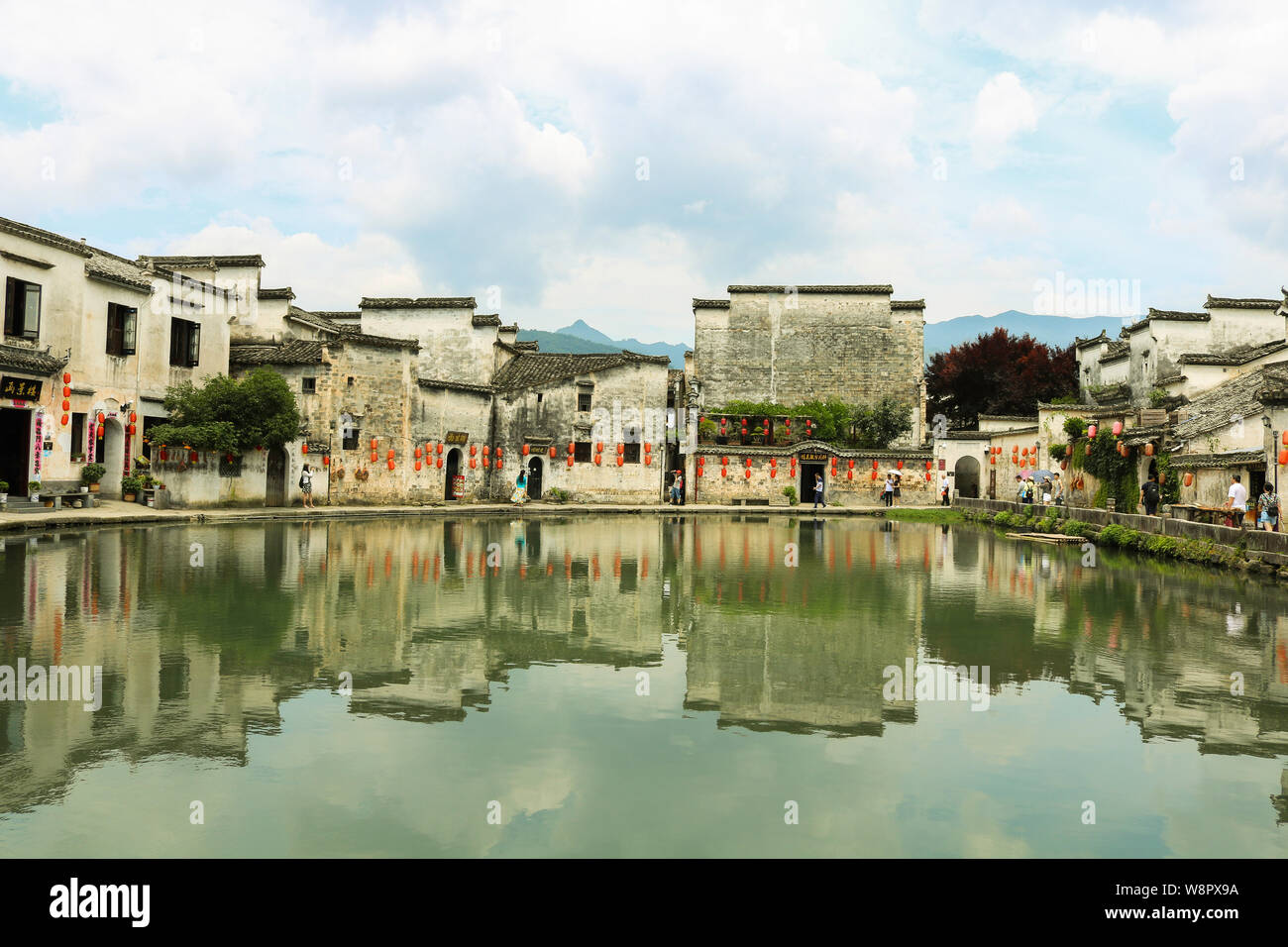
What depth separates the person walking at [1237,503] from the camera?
16938 millimetres

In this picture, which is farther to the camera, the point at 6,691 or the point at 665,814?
the point at 6,691

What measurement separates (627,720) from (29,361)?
2042 centimetres

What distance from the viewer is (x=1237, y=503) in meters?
17.0

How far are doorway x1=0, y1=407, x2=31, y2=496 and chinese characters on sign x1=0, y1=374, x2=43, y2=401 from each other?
792 mm

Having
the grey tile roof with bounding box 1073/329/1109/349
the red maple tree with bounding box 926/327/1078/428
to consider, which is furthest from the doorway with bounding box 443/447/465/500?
the grey tile roof with bounding box 1073/329/1109/349

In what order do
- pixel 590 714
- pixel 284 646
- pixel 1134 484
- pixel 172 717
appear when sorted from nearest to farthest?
pixel 172 717
pixel 590 714
pixel 284 646
pixel 1134 484

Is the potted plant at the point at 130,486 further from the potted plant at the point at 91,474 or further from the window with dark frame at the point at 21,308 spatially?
the window with dark frame at the point at 21,308

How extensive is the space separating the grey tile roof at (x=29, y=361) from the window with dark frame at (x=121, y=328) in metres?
2.27

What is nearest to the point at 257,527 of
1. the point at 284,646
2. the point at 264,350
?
the point at 264,350

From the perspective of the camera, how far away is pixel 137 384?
24766 mm

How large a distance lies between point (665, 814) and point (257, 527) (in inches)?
724

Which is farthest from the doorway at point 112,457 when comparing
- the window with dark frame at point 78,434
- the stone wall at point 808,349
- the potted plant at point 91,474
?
the stone wall at point 808,349

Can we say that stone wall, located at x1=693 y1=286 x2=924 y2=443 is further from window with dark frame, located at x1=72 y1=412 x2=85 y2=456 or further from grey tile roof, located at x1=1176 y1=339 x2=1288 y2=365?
window with dark frame, located at x1=72 y1=412 x2=85 y2=456

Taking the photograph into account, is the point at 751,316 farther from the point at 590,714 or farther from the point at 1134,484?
the point at 590,714
